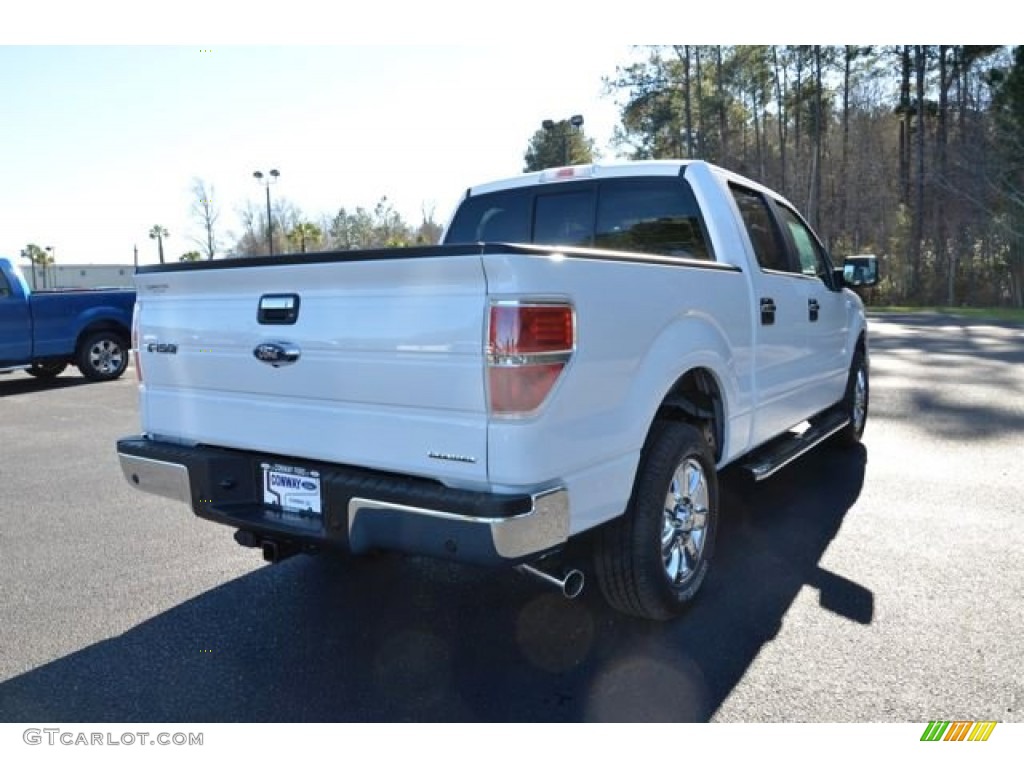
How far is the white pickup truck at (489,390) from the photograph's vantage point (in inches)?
92.0

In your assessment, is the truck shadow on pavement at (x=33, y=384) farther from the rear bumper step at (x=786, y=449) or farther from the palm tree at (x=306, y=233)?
the palm tree at (x=306, y=233)

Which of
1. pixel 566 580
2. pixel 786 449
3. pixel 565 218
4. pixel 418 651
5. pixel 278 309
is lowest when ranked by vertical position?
pixel 418 651

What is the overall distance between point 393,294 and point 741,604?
6.97 ft

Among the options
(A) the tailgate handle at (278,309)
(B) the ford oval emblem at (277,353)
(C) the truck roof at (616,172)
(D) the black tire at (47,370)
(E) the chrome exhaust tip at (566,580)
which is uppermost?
(C) the truck roof at (616,172)

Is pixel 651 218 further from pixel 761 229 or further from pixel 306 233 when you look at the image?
pixel 306 233

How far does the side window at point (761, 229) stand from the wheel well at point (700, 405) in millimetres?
968

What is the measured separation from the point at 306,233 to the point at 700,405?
6355cm

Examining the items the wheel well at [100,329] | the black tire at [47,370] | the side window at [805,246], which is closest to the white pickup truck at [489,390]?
the side window at [805,246]

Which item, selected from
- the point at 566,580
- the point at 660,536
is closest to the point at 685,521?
the point at 660,536

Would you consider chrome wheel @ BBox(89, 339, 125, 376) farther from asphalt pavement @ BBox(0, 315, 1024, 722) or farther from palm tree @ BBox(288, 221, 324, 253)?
palm tree @ BBox(288, 221, 324, 253)

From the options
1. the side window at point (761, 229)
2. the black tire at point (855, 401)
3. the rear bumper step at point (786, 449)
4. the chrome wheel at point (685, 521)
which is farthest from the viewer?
the black tire at point (855, 401)

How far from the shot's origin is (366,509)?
2535 mm

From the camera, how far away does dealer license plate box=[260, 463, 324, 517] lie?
2.74m

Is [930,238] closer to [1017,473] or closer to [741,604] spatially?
[1017,473]
